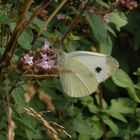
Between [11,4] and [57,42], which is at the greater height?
[11,4]

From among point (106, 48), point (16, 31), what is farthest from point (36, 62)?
point (106, 48)

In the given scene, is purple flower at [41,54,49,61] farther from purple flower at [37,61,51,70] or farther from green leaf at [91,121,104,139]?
green leaf at [91,121,104,139]

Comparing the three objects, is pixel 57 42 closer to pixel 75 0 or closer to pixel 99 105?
pixel 75 0

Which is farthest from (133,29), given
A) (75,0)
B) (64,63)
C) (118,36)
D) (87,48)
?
(64,63)

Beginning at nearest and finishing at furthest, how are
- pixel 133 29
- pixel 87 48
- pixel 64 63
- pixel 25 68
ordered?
Answer: pixel 25 68 → pixel 64 63 → pixel 87 48 → pixel 133 29

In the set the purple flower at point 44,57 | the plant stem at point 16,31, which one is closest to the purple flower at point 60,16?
the purple flower at point 44,57

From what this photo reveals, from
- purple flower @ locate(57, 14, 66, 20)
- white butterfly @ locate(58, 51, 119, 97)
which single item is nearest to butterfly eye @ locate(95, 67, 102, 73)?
white butterfly @ locate(58, 51, 119, 97)

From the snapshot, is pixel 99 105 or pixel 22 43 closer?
pixel 22 43

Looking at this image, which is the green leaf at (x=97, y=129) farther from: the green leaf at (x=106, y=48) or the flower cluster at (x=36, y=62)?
the flower cluster at (x=36, y=62)
